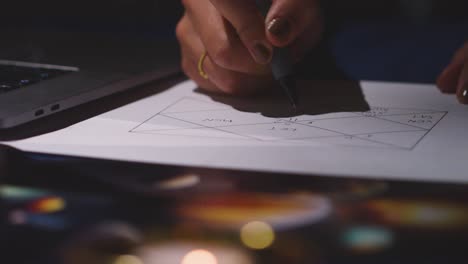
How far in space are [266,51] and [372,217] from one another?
11.0 inches

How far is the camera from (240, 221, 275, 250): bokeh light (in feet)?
1.02

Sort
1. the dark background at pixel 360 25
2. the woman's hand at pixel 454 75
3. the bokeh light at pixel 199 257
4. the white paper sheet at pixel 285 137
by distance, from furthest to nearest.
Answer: the dark background at pixel 360 25 → the woman's hand at pixel 454 75 → the white paper sheet at pixel 285 137 → the bokeh light at pixel 199 257

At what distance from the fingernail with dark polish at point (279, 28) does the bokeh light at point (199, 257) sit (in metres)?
0.30

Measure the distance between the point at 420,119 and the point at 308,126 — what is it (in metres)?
0.12

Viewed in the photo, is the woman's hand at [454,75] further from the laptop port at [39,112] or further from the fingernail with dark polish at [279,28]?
the laptop port at [39,112]

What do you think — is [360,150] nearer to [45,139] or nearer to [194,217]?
[194,217]

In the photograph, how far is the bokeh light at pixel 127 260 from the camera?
1.00ft

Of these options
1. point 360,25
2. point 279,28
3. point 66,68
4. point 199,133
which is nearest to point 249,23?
point 279,28

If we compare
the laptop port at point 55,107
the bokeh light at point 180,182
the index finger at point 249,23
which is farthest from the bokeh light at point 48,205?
the index finger at point 249,23

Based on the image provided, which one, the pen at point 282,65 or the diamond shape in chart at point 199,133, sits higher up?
the pen at point 282,65

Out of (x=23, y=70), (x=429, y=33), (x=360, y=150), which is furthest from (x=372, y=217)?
(x=429, y=33)

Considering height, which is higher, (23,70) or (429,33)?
(23,70)

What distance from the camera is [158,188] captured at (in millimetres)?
372

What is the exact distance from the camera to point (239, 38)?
598 millimetres
